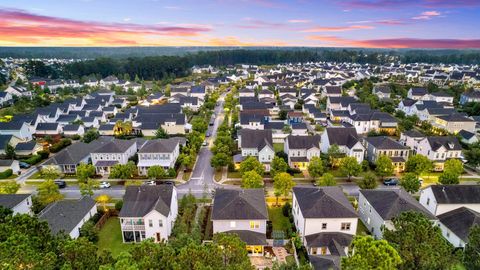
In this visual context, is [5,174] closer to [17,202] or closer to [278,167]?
[17,202]

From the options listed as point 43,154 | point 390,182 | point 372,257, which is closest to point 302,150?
point 390,182

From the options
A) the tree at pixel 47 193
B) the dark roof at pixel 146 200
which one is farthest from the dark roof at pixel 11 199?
the dark roof at pixel 146 200

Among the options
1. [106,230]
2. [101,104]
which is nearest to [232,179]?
[106,230]

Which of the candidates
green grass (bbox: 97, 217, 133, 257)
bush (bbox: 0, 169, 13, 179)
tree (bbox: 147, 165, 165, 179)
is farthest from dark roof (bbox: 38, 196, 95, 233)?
bush (bbox: 0, 169, 13, 179)

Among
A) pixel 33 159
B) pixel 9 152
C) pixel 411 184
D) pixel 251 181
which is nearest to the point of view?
pixel 251 181

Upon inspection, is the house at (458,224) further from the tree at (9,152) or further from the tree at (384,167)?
the tree at (9,152)

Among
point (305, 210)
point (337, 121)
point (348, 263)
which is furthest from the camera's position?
point (337, 121)

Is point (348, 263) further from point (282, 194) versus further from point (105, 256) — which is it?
point (282, 194)
